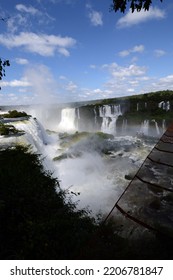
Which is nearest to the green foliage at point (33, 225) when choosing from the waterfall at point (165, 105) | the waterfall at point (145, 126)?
the waterfall at point (145, 126)

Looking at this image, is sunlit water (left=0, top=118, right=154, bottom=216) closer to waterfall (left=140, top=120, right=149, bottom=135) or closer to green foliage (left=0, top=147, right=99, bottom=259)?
green foliage (left=0, top=147, right=99, bottom=259)

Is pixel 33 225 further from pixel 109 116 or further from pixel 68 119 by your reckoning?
pixel 68 119

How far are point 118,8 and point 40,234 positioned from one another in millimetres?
5256

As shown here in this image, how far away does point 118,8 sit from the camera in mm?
5582

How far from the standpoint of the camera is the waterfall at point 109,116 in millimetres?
53222

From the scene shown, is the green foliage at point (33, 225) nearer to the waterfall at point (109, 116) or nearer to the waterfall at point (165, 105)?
the waterfall at point (109, 116)

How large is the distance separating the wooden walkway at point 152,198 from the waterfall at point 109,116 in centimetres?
4565

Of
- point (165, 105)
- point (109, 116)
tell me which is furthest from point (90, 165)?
point (165, 105)

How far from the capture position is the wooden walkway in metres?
5.20

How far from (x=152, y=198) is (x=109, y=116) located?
169ft

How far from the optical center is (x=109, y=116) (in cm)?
5672

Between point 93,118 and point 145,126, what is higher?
point 93,118

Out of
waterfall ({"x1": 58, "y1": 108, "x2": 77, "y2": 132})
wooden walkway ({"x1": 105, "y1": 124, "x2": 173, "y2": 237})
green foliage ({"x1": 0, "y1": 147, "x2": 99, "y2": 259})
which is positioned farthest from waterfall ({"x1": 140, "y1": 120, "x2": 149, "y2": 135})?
green foliage ({"x1": 0, "y1": 147, "x2": 99, "y2": 259})
